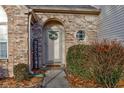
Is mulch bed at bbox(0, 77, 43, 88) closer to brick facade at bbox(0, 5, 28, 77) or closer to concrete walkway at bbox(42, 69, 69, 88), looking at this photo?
concrete walkway at bbox(42, 69, 69, 88)

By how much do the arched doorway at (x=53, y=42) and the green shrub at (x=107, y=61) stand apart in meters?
7.24

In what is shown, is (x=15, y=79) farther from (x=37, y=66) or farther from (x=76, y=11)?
(x=76, y=11)

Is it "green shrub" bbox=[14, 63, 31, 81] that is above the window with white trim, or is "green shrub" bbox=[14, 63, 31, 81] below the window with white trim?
below

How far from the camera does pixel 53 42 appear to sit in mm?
15352

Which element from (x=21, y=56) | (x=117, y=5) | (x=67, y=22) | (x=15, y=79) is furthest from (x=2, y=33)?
(x=117, y=5)

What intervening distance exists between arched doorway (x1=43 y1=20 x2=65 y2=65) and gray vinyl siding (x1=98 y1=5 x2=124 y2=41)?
7.56 feet

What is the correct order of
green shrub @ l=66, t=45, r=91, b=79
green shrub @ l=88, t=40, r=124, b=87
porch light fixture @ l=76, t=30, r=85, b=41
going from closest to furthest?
1. green shrub @ l=88, t=40, r=124, b=87
2. green shrub @ l=66, t=45, r=91, b=79
3. porch light fixture @ l=76, t=30, r=85, b=41

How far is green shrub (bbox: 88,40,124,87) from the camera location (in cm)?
771

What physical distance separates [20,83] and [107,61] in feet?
11.7

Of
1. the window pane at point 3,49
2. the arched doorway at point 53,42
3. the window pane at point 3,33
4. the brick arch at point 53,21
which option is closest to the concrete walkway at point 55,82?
the window pane at point 3,49

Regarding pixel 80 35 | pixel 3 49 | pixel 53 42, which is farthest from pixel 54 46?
pixel 3 49

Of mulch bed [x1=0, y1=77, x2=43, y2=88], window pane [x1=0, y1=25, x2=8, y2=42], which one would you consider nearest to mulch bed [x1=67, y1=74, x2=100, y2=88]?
mulch bed [x1=0, y1=77, x2=43, y2=88]

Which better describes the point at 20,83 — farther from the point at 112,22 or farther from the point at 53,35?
the point at 112,22

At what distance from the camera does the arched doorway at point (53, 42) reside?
1520 centimetres
